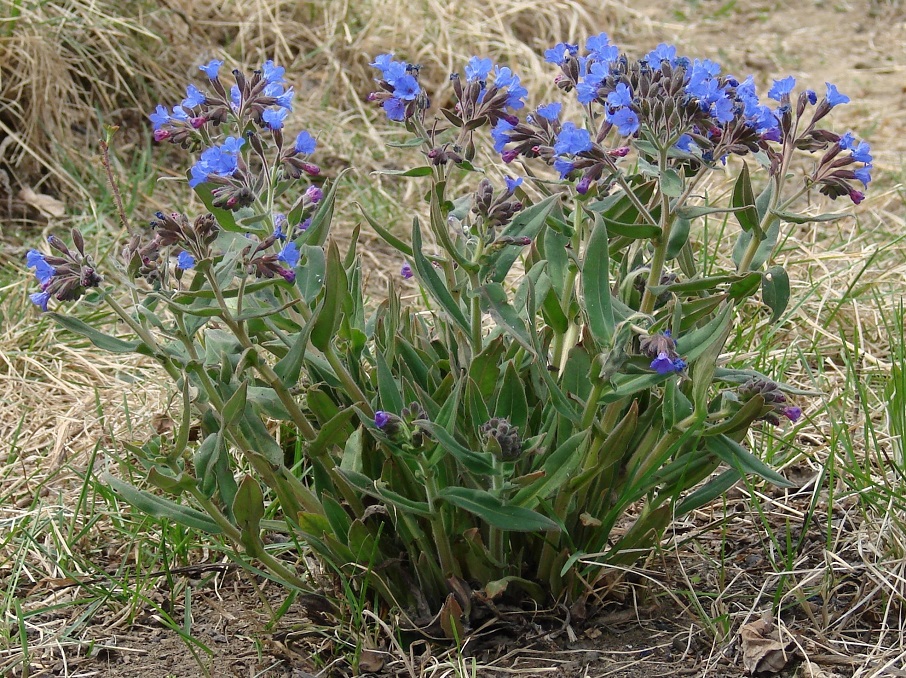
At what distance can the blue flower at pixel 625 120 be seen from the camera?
185cm

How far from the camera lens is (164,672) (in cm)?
241

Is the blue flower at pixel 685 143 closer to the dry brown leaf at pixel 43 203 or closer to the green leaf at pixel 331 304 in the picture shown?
the green leaf at pixel 331 304

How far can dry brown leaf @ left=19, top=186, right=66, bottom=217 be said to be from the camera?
188 inches

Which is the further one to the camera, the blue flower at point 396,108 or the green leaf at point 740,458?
the green leaf at point 740,458

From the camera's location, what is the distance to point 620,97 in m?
1.86

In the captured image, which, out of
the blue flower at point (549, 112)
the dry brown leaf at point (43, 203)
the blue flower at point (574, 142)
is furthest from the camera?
the dry brown leaf at point (43, 203)

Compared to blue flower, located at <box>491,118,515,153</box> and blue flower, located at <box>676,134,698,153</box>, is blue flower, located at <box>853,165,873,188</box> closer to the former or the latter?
blue flower, located at <box>676,134,698,153</box>

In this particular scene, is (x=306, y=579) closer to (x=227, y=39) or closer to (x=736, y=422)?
(x=736, y=422)

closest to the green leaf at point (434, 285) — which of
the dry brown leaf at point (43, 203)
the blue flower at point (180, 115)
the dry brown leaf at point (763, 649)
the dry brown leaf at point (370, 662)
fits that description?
the blue flower at point (180, 115)

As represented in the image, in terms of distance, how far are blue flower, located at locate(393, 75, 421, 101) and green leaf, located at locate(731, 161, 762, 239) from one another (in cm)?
68

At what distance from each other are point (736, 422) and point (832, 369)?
1640 millimetres

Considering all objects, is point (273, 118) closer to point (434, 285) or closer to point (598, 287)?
point (434, 285)

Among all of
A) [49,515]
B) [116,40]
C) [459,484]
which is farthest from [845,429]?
[116,40]

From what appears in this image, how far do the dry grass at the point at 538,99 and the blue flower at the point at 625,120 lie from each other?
1.04 metres
